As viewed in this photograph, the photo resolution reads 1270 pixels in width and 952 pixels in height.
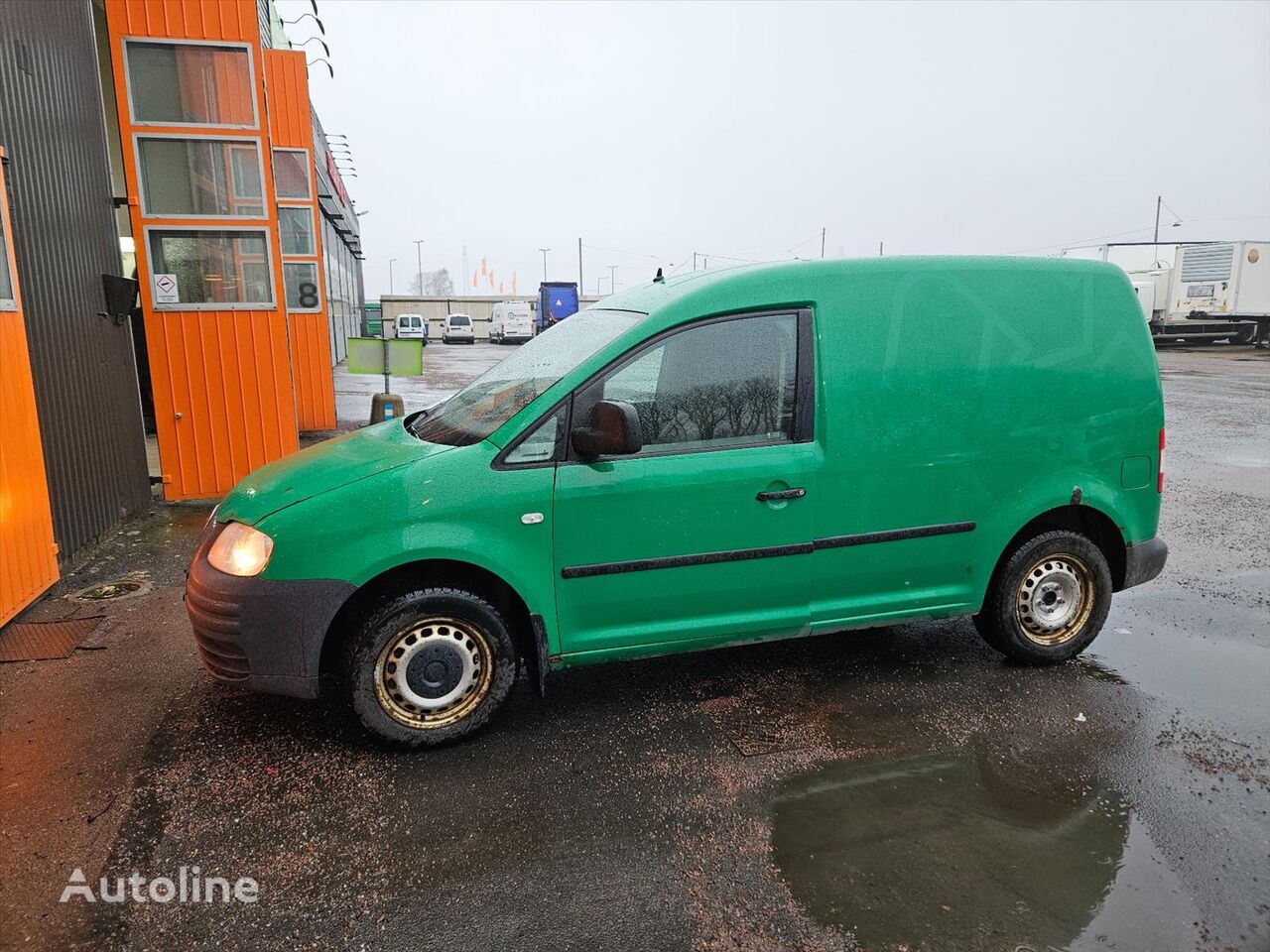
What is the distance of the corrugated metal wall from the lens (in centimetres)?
581

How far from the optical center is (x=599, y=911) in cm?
265

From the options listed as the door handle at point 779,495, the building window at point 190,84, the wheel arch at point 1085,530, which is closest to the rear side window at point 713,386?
the door handle at point 779,495

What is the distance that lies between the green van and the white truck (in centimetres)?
2979

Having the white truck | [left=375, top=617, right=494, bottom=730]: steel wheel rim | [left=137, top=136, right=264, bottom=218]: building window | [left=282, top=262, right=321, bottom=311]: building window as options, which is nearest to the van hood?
[left=375, top=617, right=494, bottom=730]: steel wheel rim

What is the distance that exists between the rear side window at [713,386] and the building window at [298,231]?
36.1 ft

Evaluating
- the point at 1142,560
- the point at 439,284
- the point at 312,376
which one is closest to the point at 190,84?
the point at 312,376

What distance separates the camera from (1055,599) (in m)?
4.40

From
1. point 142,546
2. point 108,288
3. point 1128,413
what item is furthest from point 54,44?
point 1128,413

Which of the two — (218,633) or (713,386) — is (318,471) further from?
(713,386)

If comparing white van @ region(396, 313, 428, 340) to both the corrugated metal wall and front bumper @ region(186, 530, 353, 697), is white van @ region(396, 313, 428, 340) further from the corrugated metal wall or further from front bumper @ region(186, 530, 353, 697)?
front bumper @ region(186, 530, 353, 697)

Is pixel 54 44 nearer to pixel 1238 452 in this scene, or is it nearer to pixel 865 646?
pixel 865 646

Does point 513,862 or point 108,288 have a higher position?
point 108,288

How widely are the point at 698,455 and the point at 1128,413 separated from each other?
7.46 feet

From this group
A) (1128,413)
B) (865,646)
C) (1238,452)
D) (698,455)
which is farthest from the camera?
(1238,452)
